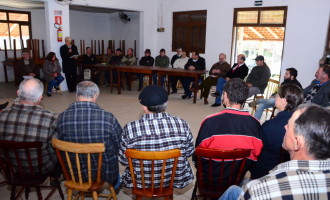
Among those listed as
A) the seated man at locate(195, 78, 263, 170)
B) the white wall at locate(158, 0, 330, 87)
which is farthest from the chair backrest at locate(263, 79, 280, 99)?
the seated man at locate(195, 78, 263, 170)

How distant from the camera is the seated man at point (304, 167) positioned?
100 centimetres

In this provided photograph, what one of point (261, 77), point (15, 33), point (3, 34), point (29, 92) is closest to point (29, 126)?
point (29, 92)

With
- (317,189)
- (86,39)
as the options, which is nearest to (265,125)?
(317,189)

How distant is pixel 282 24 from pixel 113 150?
6453 mm

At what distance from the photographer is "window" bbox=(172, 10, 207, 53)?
8773 mm

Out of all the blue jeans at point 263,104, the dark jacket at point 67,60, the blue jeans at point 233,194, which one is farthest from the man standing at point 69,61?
the blue jeans at point 233,194

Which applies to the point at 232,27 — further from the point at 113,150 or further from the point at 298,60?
the point at 113,150

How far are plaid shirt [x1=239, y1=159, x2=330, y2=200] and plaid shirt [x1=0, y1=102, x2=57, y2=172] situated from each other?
1.62m

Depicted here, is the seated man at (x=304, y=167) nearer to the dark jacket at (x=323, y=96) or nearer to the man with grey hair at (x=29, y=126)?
the man with grey hair at (x=29, y=126)

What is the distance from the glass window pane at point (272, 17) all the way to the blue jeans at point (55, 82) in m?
5.51

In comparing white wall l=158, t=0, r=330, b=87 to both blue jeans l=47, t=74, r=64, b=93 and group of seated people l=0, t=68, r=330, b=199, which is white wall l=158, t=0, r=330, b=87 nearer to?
blue jeans l=47, t=74, r=64, b=93

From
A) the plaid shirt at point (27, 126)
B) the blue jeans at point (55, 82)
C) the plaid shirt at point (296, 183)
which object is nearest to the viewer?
the plaid shirt at point (296, 183)

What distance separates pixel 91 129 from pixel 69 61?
5.91 m

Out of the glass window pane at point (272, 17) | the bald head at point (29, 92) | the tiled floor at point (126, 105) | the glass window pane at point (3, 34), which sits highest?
the glass window pane at point (272, 17)
